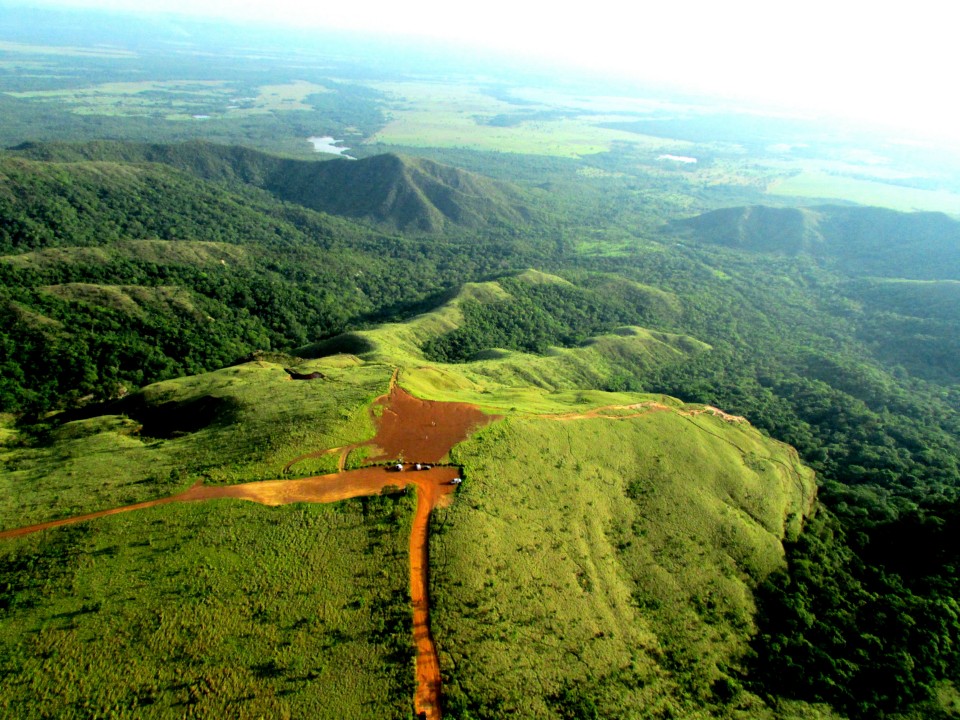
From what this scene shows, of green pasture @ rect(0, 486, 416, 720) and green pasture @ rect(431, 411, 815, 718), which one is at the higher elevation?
green pasture @ rect(0, 486, 416, 720)

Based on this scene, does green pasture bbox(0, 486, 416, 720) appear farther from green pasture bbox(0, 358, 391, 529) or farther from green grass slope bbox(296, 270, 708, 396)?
green grass slope bbox(296, 270, 708, 396)

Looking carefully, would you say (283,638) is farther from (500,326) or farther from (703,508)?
(500,326)

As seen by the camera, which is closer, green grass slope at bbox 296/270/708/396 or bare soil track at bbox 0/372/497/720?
bare soil track at bbox 0/372/497/720

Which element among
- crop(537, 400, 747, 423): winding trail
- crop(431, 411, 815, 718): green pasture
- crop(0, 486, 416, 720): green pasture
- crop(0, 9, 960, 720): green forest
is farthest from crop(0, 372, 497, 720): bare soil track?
crop(537, 400, 747, 423): winding trail

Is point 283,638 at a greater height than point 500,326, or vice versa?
point 283,638

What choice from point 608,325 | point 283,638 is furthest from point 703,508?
point 608,325

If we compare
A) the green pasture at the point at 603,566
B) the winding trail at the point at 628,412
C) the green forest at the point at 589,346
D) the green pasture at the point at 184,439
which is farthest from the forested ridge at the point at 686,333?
the winding trail at the point at 628,412

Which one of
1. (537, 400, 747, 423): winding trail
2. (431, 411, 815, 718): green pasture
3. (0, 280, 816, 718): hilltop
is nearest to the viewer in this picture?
(0, 280, 816, 718): hilltop
